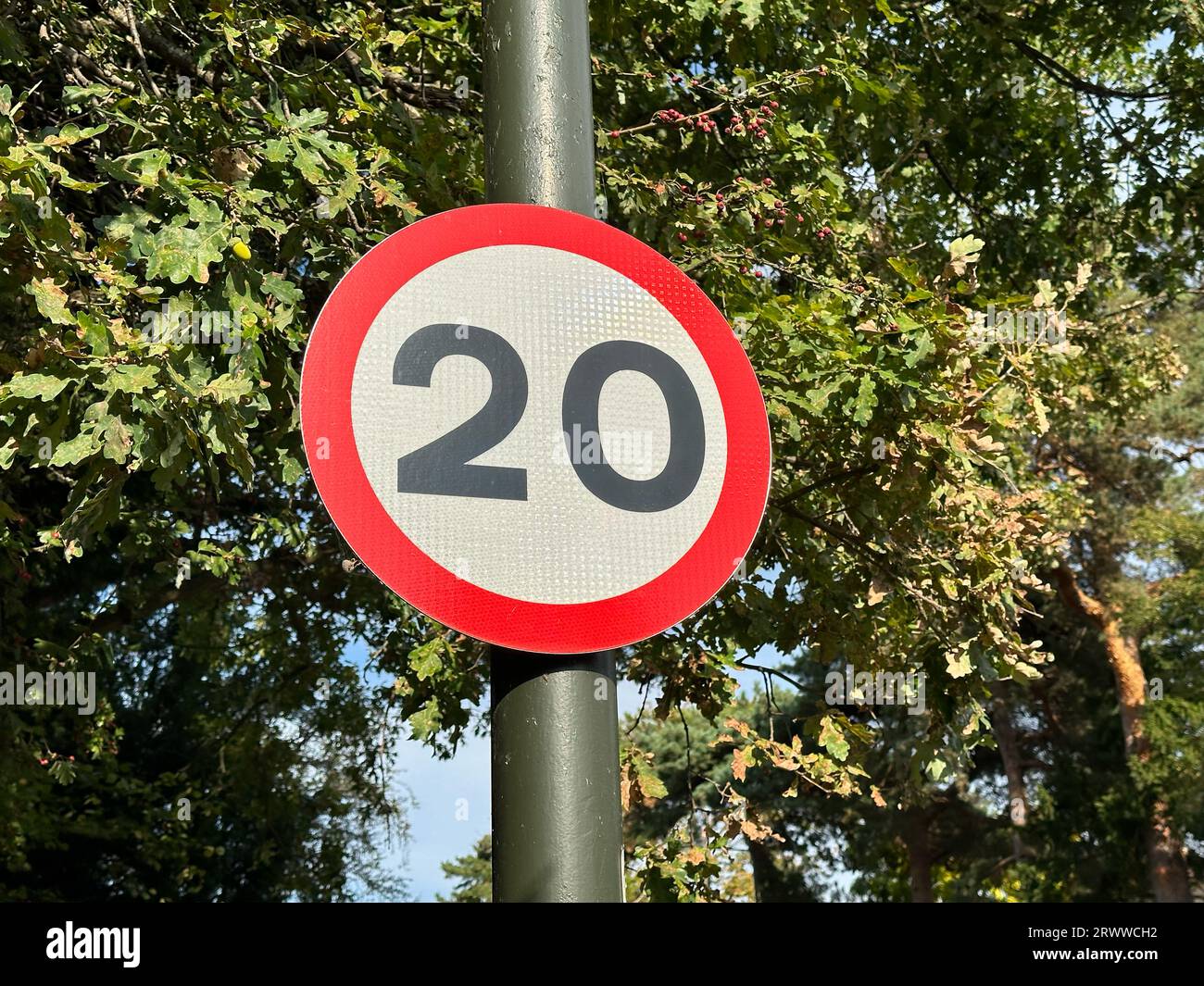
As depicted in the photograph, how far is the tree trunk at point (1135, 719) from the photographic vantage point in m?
22.1

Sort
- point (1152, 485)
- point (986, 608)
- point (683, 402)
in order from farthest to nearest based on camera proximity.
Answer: point (1152, 485) < point (986, 608) < point (683, 402)

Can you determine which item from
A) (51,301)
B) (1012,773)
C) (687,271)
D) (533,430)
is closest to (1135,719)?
(1012,773)

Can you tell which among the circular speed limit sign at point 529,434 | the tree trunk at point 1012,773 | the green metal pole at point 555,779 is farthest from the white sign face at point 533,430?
the tree trunk at point 1012,773

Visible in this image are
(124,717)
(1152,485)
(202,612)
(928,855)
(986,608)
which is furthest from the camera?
(928,855)

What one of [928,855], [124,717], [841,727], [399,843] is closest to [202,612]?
[399,843]

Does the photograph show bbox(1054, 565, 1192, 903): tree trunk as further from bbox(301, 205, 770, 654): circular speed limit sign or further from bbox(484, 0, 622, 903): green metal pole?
bbox(484, 0, 622, 903): green metal pole

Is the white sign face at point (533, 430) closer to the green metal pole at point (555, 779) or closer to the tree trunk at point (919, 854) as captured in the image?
the green metal pole at point (555, 779)

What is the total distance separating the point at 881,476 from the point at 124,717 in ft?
46.9

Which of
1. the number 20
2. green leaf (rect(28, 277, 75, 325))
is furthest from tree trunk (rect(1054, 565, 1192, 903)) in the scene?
the number 20

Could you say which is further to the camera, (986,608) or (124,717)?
(124,717)

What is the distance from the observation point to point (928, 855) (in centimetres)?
2841

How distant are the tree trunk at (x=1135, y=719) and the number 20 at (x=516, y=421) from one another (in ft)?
68.9

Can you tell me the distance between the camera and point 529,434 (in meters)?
1.91
